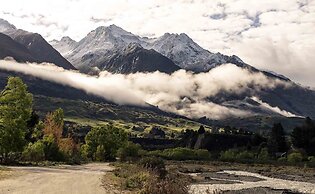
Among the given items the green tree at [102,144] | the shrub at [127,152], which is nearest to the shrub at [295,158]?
the shrub at [127,152]

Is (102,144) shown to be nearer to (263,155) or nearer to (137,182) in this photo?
(263,155)

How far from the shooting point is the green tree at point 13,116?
245 ft

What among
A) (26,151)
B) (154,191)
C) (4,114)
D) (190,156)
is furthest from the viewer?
(190,156)

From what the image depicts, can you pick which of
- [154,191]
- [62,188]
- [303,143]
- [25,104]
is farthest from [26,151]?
[303,143]

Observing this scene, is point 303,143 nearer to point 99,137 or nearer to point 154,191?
point 99,137

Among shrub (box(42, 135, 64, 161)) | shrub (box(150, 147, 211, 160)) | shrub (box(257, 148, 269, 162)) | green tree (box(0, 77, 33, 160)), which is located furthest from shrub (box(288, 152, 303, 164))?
green tree (box(0, 77, 33, 160))

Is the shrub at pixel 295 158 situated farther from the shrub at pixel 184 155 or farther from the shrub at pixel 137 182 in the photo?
the shrub at pixel 137 182

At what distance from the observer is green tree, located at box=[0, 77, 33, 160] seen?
74.8 m

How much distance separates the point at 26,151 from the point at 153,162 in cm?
3330

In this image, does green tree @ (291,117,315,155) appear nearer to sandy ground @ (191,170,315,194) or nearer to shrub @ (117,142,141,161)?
shrub @ (117,142,141,161)

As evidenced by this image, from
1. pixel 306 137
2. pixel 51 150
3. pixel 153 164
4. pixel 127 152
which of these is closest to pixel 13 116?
pixel 51 150

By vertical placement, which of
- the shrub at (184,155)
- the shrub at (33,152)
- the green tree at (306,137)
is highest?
the green tree at (306,137)

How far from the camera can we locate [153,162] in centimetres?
6644

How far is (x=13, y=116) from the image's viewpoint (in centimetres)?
7612
